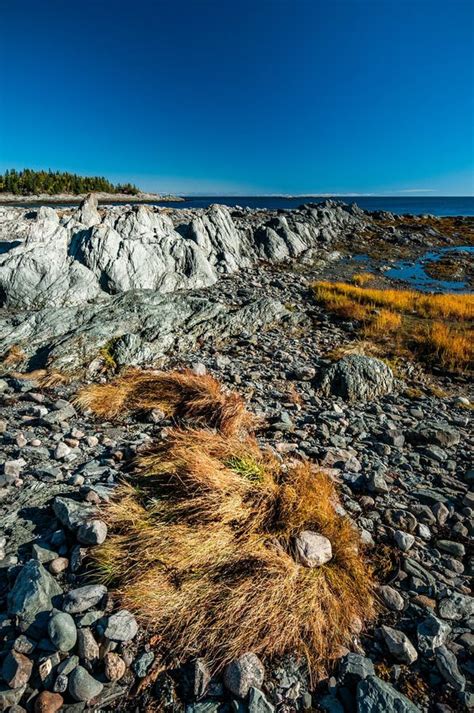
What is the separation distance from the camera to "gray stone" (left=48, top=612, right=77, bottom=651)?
3256 millimetres

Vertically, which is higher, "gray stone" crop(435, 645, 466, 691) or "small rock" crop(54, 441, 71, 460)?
"small rock" crop(54, 441, 71, 460)

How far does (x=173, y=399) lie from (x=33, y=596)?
4.83m

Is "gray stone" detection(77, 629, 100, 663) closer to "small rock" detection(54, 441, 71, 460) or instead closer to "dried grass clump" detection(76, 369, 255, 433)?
"small rock" detection(54, 441, 71, 460)

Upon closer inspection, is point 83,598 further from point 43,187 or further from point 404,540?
point 43,187

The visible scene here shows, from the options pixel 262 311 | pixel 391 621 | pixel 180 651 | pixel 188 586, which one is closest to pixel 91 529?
pixel 188 586

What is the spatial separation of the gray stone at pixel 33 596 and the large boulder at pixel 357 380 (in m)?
7.52

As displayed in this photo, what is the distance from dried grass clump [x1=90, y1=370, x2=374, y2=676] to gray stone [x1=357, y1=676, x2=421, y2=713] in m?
0.40

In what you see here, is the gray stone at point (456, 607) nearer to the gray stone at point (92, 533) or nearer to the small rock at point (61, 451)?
the gray stone at point (92, 533)

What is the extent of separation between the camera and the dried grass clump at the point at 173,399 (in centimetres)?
726

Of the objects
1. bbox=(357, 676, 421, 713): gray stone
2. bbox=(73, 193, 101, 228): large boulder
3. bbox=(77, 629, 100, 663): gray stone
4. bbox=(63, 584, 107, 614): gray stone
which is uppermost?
bbox=(73, 193, 101, 228): large boulder

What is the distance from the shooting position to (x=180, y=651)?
3.41 metres

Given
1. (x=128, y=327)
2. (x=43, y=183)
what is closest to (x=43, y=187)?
(x=43, y=183)

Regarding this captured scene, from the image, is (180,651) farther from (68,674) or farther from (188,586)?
(68,674)

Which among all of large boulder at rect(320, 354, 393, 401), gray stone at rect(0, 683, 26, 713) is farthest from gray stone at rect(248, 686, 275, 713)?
large boulder at rect(320, 354, 393, 401)
